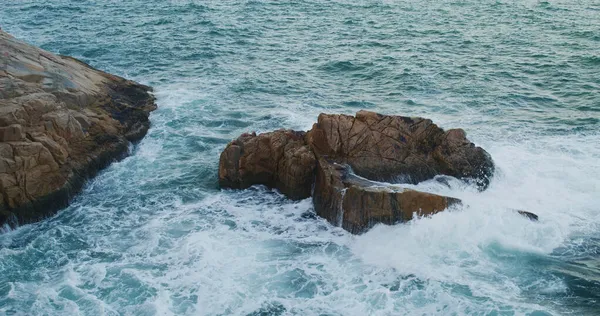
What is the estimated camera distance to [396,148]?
67.4ft

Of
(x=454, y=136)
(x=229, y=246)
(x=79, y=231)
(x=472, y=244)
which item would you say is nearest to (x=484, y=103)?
(x=454, y=136)

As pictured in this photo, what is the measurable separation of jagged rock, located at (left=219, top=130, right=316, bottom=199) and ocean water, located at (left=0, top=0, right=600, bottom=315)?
21.6 inches

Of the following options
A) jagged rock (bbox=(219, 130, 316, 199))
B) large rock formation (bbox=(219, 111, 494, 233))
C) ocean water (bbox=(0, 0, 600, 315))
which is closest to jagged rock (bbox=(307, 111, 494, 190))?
large rock formation (bbox=(219, 111, 494, 233))

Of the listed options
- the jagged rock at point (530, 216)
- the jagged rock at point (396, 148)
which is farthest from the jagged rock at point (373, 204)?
the jagged rock at point (530, 216)

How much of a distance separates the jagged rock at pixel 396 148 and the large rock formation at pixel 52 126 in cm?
847

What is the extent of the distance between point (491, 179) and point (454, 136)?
1.97 m

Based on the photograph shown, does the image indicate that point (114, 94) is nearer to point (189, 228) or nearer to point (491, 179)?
point (189, 228)

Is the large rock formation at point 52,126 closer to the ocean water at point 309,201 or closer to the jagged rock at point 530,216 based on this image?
the ocean water at point 309,201

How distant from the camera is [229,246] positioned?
18406 mm

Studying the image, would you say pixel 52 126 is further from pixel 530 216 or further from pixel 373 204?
pixel 530 216

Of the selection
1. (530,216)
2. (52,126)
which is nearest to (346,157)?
(530,216)

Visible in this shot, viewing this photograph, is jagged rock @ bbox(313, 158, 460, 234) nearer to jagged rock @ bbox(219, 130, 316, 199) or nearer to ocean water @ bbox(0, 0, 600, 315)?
ocean water @ bbox(0, 0, 600, 315)

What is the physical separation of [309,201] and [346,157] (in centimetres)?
194

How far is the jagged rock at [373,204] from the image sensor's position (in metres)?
18.3
